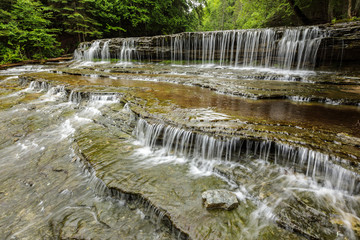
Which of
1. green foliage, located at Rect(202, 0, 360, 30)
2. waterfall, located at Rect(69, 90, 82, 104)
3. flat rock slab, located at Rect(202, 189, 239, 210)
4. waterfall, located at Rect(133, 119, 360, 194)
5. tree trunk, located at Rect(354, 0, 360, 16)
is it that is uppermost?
green foliage, located at Rect(202, 0, 360, 30)

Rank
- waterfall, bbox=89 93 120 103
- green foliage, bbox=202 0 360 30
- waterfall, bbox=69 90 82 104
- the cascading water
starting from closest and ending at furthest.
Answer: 1. waterfall, bbox=89 93 120 103
2. waterfall, bbox=69 90 82 104
3. green foliage, bbox=202 0 360 30
4. the cascading water

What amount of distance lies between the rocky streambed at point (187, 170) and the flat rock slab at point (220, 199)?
79 millimetres

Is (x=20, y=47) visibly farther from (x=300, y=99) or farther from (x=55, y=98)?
(x=300, y=99)

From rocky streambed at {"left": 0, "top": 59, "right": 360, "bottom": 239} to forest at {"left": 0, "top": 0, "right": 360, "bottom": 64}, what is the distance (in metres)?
11.0

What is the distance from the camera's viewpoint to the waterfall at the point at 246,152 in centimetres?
262

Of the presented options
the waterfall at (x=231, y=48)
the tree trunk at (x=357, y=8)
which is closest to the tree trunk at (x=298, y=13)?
the tree trunk at (x=357, y=8)

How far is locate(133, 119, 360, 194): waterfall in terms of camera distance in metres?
2.62

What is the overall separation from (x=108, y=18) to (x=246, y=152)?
939 inches

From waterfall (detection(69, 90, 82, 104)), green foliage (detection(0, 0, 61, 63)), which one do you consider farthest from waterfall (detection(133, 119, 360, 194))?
green foliage (detection(0, 0, 61, 63))

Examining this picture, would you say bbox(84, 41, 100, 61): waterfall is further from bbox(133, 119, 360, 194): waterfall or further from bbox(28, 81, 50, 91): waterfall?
bbox(133, 119, 360, 194): waterfall

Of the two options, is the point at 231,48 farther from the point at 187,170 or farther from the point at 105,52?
the point at 105,52

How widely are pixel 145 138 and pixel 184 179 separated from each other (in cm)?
167

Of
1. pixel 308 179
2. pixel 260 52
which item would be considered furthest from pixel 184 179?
pixel 260 52

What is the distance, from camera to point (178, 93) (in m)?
6.54
